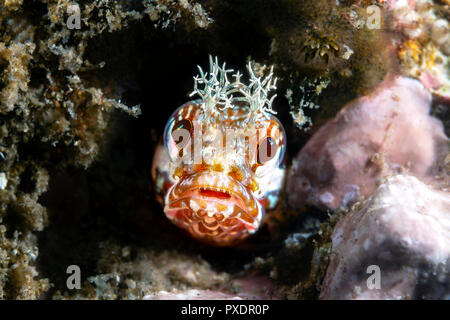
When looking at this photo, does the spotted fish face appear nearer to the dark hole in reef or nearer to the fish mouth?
the fish mouth

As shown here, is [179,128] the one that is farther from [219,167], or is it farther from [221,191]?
[221,191]

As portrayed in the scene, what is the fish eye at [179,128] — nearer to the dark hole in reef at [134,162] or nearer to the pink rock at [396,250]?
the dark hole in reef at [134,162]

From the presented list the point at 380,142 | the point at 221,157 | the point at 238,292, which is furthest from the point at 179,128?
the point at 380,142

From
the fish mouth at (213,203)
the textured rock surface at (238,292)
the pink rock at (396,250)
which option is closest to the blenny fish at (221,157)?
the fish mouth at (213,203)

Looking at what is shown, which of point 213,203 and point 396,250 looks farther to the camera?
point 213,203

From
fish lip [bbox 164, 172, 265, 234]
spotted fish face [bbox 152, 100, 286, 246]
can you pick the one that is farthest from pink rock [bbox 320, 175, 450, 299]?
spotted fish face [bbox 152, 100, 286, 246]
